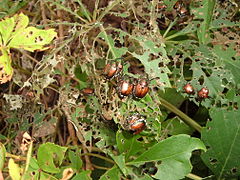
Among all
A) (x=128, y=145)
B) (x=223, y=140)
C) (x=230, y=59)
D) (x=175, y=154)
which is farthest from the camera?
(x=230, y=59)

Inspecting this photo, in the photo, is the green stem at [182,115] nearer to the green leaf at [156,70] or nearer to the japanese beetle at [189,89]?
the japanese beetle at [189,89]

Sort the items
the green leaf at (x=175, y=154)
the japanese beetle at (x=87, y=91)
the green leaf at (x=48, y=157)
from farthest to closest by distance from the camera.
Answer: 1. the japanese beetle at (x=87, y=91)
2. the green leaf at (x=175, y=154)
3. the green leaf at (x=48, y=157)

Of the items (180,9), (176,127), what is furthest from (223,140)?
(180,9)

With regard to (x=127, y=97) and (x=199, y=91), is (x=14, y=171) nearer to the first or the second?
(x=127, y=97)

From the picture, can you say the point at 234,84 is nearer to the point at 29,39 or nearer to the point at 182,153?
the point at 182,153

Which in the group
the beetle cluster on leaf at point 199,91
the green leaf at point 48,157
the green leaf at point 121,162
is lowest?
the green leaf at point 121,162

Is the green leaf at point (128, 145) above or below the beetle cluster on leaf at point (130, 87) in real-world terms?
below

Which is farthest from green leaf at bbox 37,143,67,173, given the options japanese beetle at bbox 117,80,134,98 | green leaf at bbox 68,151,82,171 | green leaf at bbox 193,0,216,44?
green leaf at bbox 193,0,216,44

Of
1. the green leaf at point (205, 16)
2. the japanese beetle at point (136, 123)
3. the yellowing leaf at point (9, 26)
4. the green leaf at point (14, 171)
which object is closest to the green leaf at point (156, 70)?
the japanese beetle at point (136, 123)
